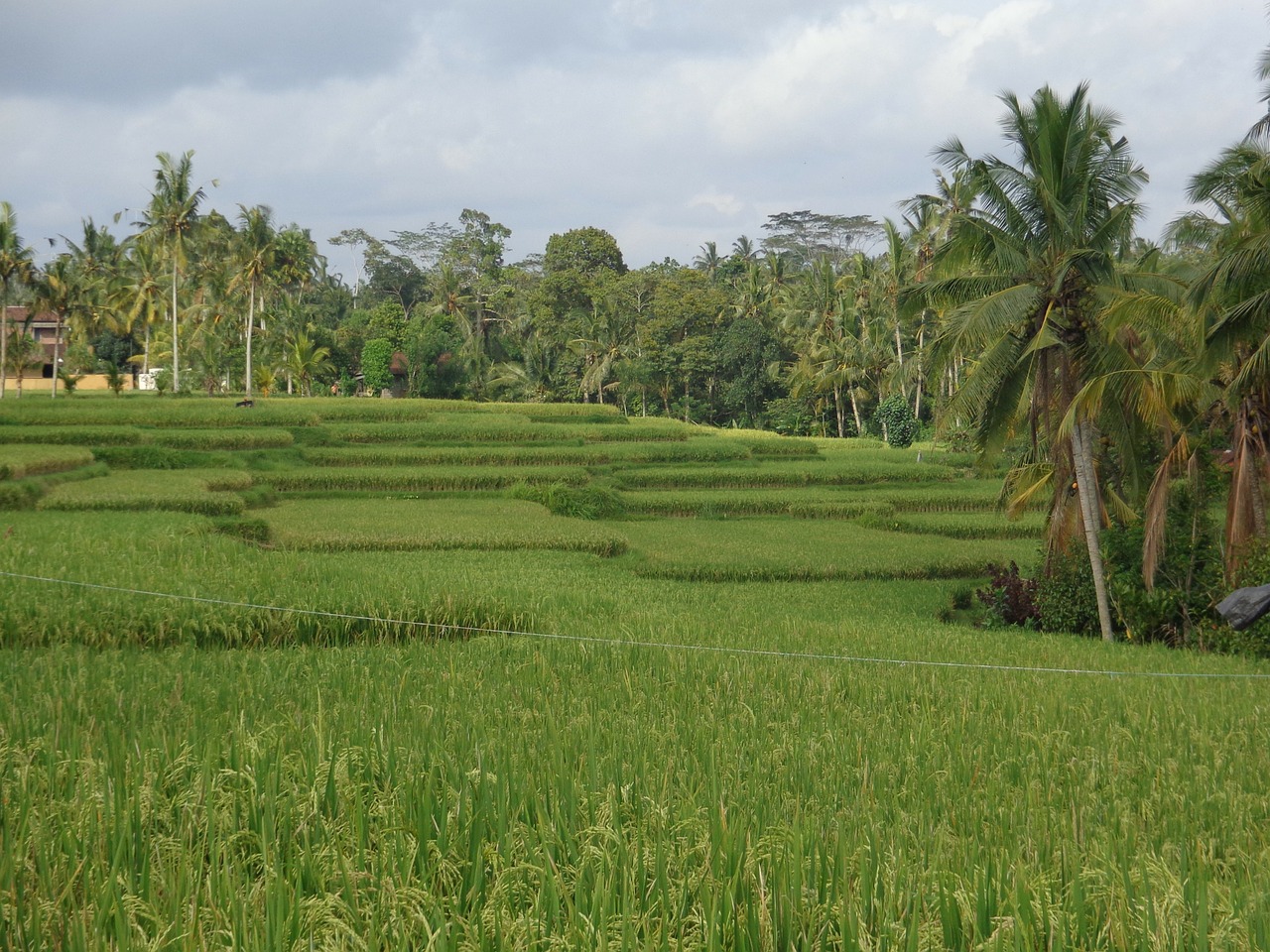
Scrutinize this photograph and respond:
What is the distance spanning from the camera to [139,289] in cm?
3850

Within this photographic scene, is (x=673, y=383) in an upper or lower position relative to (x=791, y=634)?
upper

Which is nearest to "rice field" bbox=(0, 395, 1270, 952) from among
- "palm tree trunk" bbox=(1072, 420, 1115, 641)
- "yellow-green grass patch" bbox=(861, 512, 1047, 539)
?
"palm tree trunk" bbox=(1072, 420, 1115, 641)

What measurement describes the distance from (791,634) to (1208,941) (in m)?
6.20

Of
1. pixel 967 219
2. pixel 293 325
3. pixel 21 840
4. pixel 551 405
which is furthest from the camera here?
pixel 293 325

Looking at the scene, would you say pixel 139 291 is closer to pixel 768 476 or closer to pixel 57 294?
pixel 57 294

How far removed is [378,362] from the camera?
135 feet

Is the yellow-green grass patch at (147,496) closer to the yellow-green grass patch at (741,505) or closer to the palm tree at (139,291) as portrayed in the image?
the yellow-green grass patch at (741,505)

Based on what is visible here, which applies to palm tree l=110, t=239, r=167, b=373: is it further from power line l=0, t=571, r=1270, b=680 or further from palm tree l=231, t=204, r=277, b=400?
power line l=0, t=571, r=1270, b=680

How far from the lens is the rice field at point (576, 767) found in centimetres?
228

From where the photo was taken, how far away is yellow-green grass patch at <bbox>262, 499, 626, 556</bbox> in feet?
48.1

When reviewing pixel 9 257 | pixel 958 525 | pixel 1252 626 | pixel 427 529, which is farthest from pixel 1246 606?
pixel 9 257

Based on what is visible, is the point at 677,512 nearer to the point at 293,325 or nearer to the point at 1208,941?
the point at 1208,941

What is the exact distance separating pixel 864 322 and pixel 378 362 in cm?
2056

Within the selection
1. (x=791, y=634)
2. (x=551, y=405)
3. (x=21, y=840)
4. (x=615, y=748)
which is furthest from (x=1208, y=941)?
(x=551, y=405)
